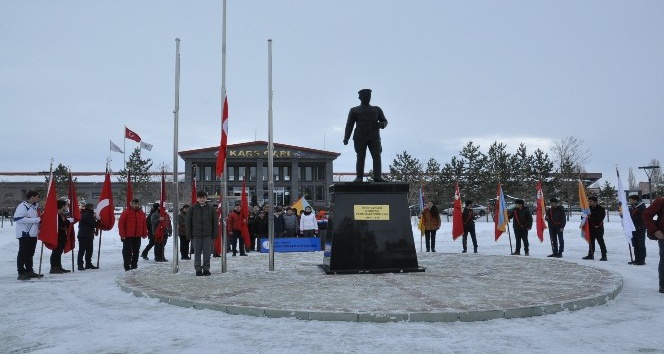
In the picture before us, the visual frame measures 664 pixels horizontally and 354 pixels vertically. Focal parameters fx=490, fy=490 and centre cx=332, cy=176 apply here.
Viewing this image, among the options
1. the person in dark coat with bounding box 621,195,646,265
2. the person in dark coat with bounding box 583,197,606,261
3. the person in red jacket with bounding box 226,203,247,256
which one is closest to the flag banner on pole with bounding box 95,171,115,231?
the person in red jacket with bounding box 226,203,247,256

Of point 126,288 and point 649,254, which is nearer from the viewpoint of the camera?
point 126,288

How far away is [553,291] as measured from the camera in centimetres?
811

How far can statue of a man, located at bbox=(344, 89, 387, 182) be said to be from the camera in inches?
453

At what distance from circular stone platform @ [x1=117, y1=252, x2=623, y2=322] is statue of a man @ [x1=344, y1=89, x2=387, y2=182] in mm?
2681

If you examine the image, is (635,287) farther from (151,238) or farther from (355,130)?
(151,238)

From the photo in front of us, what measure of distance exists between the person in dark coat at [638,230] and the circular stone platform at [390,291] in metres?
2.59

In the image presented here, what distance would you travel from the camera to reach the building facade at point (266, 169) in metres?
68.4

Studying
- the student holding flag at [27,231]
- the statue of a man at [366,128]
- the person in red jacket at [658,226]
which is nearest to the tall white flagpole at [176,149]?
the student holding flag at [27,231]

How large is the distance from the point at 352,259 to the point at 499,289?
333 centimetres

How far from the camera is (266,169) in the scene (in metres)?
72.5

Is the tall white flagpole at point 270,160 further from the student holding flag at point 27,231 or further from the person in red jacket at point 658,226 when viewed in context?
the person in red jacket at point 658,226

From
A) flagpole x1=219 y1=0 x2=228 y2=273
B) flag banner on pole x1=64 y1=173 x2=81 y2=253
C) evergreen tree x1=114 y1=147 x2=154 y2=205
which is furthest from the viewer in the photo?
evergreen tree x1=114 y1=147 x2=154 y2=205

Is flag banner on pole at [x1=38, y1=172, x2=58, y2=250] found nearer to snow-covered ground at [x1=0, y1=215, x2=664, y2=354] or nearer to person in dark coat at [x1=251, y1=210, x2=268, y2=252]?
snow-covered ground at [x1=0, y1=215, x2=664, y2=354]

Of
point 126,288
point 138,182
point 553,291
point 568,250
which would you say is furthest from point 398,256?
point 138,182
